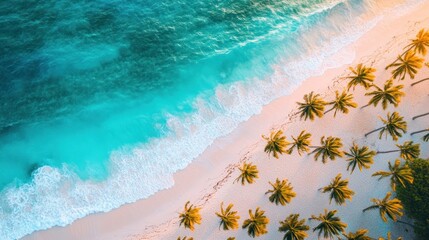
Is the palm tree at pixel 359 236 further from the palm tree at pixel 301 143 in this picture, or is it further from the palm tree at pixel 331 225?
the palm tree at pixel 301 143

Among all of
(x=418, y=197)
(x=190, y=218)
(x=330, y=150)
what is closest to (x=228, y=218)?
(x=190, y=218)

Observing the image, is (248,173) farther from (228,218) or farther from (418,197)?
(418,197)

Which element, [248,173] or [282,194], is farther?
[248,173]

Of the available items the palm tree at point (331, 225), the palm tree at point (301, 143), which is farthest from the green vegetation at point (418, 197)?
the palm tree at point (301, 143)

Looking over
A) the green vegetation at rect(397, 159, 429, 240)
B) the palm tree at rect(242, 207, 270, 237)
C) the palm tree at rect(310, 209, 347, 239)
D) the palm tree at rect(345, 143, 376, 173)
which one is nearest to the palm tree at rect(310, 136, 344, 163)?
the palm tree at rect(345, 143, 376, 173)

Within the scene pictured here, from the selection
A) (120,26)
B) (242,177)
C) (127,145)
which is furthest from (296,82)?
(120,26)

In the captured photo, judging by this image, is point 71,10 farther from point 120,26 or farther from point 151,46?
point 151,46
